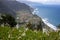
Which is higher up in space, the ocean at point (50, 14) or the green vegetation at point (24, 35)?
the green vegetation at point (24, 35)

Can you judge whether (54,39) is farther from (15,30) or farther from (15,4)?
(15,4)

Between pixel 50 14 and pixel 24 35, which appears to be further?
pixel 50 14

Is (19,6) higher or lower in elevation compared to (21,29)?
lower

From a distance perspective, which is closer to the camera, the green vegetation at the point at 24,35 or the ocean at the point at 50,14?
the green vegetation at the point at 24,35

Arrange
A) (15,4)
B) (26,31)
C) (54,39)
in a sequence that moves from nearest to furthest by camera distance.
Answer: (54,39) → (26,31) → (15,4)

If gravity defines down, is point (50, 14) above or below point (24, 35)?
below

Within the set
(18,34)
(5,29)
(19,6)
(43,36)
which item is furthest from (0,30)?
(19,6)

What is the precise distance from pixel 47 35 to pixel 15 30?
0.81m

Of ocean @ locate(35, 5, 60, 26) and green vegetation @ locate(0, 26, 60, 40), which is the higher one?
green vegetation @ locate(0, 26, 60, 40)

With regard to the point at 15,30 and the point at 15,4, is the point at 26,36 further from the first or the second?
the point at 15,4

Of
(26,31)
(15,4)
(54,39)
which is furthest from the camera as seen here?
(15,4)

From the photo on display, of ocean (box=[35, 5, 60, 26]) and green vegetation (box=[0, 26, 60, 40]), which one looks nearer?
green vegetation (box=[0, 26, 60, 40])

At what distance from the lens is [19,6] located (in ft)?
410

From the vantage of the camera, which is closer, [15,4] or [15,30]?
[15,30]
